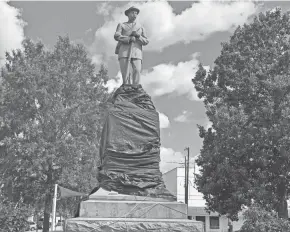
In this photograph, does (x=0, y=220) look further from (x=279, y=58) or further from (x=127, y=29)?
(x=279, y=58)

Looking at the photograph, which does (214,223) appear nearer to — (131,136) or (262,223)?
(262,223)

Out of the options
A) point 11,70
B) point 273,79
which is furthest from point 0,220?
point 11,70

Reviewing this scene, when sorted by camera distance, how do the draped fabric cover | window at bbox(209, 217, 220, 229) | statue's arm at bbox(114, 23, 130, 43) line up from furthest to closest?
window at bbox(209, 217, 220, 229) → statue's arm at bbox(114, 23, 130, 43) → the draped fabric cover

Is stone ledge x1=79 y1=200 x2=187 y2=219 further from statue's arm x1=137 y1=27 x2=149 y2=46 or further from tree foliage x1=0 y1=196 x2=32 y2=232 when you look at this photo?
tree foliage x1=0 y1=196 x2=32 y2=232

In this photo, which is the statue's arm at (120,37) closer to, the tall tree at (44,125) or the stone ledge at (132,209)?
the stone ledge at (132,209)

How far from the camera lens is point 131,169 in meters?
8.13

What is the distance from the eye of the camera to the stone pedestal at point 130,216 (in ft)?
21.9

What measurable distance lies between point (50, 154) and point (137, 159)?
54.9ft

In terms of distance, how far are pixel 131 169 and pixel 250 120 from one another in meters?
11.9

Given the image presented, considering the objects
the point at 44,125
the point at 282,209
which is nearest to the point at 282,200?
the point at 282,209

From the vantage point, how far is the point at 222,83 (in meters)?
21.0

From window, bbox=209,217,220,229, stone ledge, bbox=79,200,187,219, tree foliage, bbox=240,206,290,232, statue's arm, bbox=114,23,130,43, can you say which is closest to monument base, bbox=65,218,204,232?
stone ledge, bbox=79,200,187,219

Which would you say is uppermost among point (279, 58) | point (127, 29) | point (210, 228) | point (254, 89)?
point (279, 58)

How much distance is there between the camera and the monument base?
6605 millimetres
